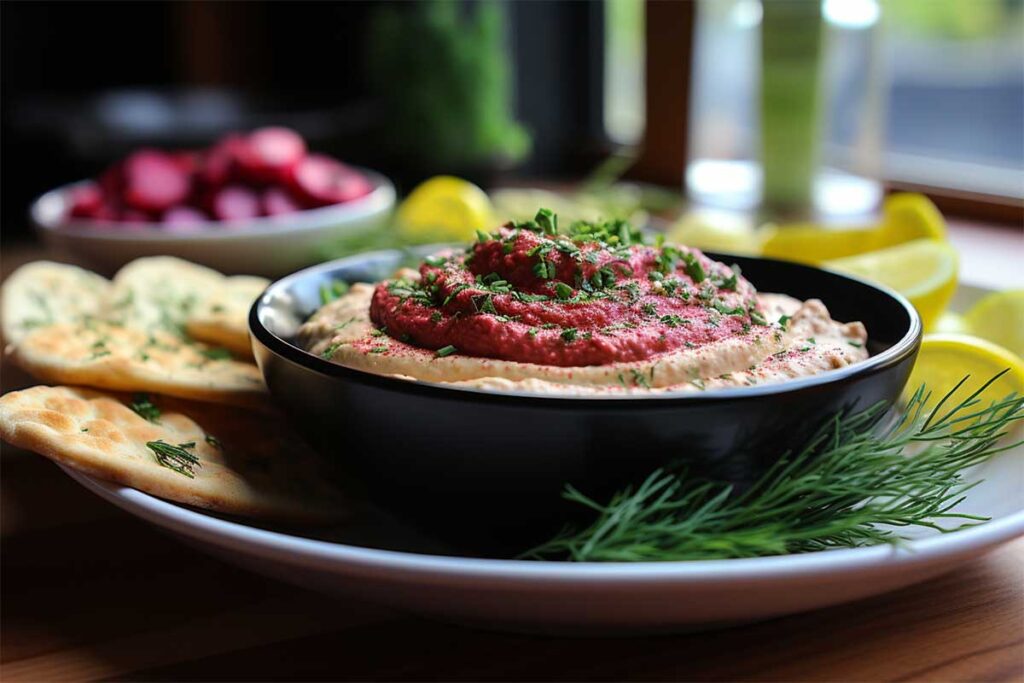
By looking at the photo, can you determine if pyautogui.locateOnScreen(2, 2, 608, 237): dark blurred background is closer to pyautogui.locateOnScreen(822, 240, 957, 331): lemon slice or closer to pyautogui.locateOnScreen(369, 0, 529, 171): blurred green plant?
pyautogui.locateOnScreen(369, 0, 529, 171): blurred green plant

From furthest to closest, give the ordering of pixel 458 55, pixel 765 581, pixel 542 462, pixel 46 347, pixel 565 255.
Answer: pixel 458 55 < pixel 46 347 < pixel 565 255 < pixel 542 462 < pixel 765 581

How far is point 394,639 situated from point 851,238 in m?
1.30

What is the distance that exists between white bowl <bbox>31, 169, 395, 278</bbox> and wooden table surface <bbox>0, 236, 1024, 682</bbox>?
121 centimetres

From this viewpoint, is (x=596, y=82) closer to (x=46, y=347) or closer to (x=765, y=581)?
(x=46, y=347)

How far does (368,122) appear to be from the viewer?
370 cm

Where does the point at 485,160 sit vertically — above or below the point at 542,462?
below

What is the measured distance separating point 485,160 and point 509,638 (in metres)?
2.74

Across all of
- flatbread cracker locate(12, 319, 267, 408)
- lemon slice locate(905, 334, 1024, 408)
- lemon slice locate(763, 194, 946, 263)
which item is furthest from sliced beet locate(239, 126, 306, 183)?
lemon slice locate(905, 334, 1024, 408)

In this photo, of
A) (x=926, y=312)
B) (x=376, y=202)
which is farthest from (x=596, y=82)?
(x=926, y=312)

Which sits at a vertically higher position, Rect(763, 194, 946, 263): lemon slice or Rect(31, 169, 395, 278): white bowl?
Rect(763, 194, 946, 263): lemon slice

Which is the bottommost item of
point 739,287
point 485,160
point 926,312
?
point 485,160

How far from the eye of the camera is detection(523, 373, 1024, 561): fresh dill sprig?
3.20 feet

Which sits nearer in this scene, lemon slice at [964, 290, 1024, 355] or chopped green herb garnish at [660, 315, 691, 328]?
chopped green herb garnish at [660, 315, 691, 328]

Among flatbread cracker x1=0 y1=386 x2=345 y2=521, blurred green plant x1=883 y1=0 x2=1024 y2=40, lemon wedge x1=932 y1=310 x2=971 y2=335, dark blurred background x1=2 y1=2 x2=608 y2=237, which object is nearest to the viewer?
flatbread cracker x1=0 y1=386 x2=345 y2=521
